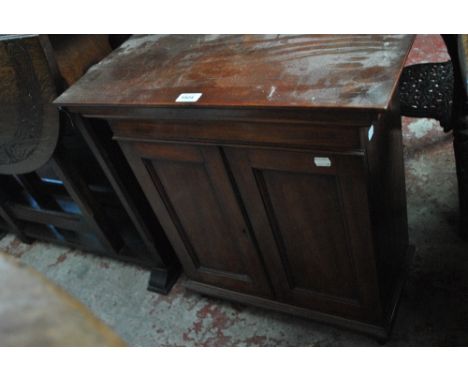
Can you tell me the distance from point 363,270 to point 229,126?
2.05 ft

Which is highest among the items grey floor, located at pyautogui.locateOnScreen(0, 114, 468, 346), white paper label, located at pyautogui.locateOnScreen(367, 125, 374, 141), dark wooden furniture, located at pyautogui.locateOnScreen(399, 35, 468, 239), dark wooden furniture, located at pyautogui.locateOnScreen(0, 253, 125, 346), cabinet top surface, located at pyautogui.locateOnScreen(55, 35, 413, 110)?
dark wooden furniture, located at pyautogui.locateOnScreen(0, 253, 125, 346)

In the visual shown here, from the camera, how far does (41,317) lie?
34 cm

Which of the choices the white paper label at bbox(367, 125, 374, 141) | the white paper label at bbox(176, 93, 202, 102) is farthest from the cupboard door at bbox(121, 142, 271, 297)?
the white paper label at bbox(367, 125, 374, 141)

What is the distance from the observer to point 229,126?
124cm

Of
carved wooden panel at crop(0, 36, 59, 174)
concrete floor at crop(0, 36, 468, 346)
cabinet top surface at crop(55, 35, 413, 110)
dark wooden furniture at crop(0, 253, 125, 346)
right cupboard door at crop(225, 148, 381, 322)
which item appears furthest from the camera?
concrete floor at crop(0, 36, 468, 346)

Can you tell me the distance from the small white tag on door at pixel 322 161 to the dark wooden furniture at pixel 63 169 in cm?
88

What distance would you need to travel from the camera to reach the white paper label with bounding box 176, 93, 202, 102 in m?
1.22

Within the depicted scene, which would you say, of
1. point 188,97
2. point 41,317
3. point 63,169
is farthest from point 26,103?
point 41,317

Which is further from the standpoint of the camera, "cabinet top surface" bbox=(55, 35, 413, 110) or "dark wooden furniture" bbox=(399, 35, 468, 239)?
"dark wooden furniture" bbox=(399, 35, 468, 239)

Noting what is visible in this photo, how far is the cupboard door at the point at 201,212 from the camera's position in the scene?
1429 mm

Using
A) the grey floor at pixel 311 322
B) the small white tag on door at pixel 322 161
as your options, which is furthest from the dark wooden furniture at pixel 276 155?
the grey floor at pixel 311 322

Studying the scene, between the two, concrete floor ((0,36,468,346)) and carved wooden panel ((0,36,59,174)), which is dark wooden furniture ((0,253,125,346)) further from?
concrete floor ((0,36,468,346))

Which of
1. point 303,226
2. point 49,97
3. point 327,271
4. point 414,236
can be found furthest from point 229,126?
point 414,236

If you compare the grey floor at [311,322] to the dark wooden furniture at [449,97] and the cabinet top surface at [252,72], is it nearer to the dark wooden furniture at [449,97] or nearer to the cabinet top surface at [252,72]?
the dark wooden furniture at [449,97]
